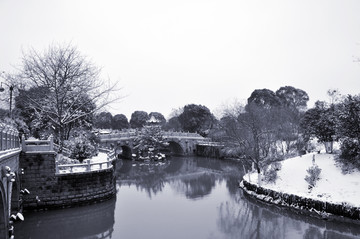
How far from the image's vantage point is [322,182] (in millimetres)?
15172

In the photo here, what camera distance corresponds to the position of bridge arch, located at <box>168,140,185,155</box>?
45.7 meters

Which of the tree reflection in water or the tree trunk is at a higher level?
the tree trunk

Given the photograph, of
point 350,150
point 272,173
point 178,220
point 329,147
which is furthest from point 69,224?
point 329,147

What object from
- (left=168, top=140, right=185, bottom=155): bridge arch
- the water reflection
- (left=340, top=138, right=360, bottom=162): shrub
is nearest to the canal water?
the water reflection

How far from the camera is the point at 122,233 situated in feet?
39.7

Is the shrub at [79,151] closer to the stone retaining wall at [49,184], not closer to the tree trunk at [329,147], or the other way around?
the stone retaining wall at [49,184]

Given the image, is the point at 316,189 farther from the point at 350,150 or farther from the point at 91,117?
the point at 91,117

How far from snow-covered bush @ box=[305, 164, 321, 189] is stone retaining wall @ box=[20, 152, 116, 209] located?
11182 millimetres

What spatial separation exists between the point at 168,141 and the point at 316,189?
100ft

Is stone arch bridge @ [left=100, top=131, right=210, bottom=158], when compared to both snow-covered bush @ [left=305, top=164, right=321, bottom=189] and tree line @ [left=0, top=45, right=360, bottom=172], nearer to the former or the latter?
tree line @ [left=0, top=45, right=360, bottom=172]

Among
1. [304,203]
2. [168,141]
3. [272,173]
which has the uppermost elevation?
[168,141]

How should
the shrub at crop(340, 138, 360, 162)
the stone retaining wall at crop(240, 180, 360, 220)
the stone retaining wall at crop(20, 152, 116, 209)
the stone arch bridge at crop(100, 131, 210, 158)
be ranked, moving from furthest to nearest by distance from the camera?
the stone arch bridge at crop(100, 131, 210, 158), the shrub at crop(340, 138, 360, 162), the stone retaining wall at crop(20, 152, 116, 209), the stone retaining wall at crop(240, 180, 360, 220)

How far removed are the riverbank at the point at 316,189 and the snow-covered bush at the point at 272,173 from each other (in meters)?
0.18

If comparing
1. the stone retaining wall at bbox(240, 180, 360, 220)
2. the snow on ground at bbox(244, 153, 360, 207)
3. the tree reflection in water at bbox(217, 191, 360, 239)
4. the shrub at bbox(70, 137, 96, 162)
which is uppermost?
the shrub at bbox(70, 137, 96, 162)
